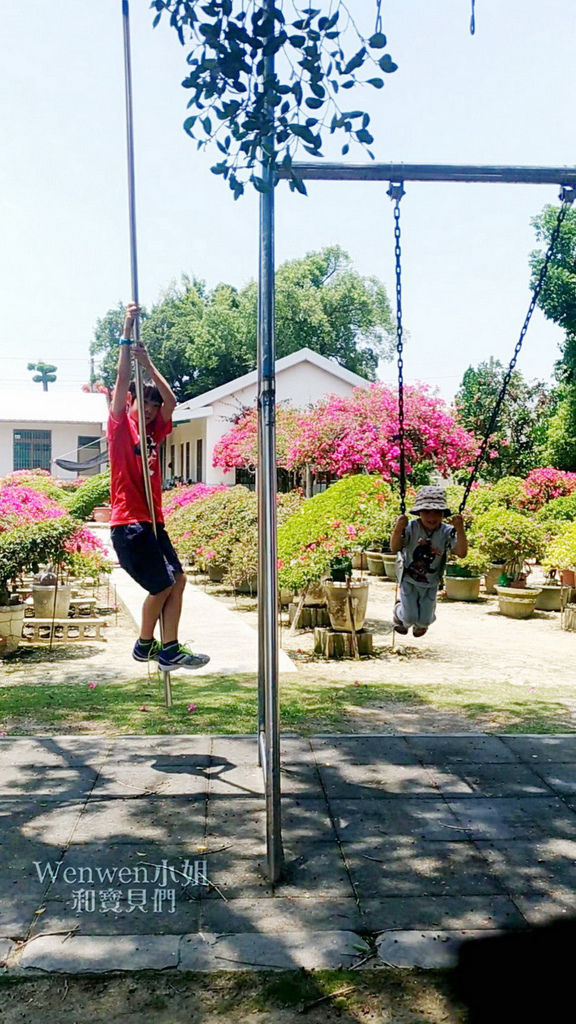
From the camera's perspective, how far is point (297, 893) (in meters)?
3.24

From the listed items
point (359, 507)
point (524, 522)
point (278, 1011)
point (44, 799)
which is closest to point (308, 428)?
point (524, 522)

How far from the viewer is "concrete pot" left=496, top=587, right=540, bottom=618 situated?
12.3m

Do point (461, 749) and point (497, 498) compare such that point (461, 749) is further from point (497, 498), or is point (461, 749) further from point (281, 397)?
point (281, 397)

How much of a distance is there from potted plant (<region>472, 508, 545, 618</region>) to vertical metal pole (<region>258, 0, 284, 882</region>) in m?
8.81

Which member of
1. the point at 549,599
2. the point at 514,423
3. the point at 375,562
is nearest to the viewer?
the point at 549,599

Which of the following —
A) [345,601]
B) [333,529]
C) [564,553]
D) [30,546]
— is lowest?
[345,601]

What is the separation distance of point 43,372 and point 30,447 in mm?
27705

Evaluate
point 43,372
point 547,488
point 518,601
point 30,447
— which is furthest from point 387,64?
point 43,372

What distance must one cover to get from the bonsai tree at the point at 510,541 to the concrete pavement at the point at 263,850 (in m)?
8.14

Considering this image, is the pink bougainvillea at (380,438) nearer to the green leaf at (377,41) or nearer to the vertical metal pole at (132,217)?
the vertical metal pole at (132,217)

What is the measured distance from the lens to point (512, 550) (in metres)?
13.0

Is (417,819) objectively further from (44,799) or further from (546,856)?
(44,799)

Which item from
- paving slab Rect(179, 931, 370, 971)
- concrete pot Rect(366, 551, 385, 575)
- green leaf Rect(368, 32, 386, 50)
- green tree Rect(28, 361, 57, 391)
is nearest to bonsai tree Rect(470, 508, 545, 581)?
concrete pot Rect(366, 551, 385, 575)

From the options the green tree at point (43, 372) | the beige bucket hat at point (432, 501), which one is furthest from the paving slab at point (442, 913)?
the green tree at point (43, 372)
